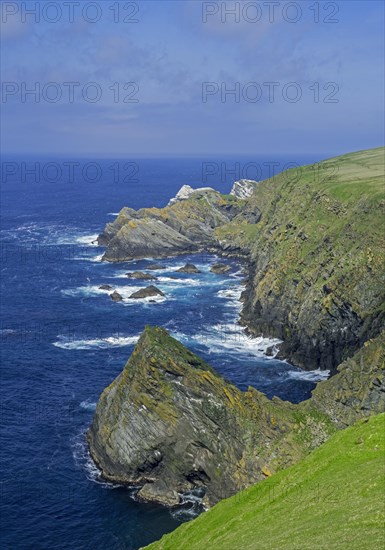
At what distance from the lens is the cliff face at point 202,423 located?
68625 mm

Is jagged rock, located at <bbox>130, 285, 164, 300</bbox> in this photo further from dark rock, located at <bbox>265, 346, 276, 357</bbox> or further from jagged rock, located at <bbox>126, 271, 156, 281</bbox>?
dark rock, located at <bbox>265, 346, 276, 357</bbox>

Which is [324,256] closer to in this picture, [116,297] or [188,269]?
[116,297]

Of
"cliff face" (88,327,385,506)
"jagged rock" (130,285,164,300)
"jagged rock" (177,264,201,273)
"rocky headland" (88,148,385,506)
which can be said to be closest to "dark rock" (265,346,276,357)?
"rocky headland" (88,148,385,506)

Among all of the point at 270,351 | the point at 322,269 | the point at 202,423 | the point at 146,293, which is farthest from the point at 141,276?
the point at 202,423

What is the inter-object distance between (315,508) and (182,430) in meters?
27.1

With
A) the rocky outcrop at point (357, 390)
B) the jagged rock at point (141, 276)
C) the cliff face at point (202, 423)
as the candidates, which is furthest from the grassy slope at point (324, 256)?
the jagged rock at point (141, 276)

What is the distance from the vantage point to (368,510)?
41875 millimetres

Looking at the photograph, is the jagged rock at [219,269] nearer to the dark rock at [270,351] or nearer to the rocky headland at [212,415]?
the dark rock at [270,351]

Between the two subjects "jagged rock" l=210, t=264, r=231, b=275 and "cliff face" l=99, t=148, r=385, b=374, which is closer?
"cliff face" l=99, t=148, r=385, b=374

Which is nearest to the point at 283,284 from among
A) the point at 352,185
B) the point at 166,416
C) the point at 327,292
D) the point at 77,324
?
the point at 327,292

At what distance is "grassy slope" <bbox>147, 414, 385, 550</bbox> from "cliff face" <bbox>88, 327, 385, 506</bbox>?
923 cm

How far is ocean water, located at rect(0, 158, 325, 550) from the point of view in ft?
213

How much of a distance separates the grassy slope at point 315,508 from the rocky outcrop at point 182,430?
30.9 ft

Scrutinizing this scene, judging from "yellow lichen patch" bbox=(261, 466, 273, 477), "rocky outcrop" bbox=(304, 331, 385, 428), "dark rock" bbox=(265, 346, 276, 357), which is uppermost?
"rocky outcrop" bbox=(304, 331, 385, 428)
